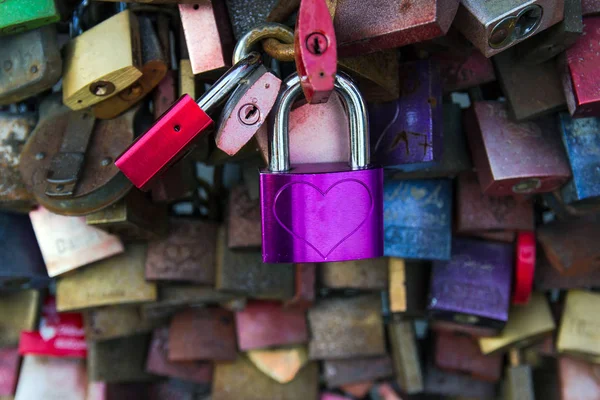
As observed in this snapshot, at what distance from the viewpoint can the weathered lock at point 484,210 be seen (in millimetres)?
1213

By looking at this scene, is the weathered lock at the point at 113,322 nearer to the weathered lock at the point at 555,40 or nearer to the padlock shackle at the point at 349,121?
the padlock shackle at the point at 349,121

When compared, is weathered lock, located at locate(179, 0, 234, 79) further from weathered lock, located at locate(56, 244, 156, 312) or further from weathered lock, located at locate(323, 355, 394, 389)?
weathered lock, located at locate(323, 355, 394, 389)

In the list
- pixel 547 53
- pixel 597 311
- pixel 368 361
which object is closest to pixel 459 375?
pixel 368 361

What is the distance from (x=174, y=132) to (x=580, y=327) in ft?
3.59

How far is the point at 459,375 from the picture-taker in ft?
→ 4.90

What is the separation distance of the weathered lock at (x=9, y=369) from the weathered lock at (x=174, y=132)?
0.89 m

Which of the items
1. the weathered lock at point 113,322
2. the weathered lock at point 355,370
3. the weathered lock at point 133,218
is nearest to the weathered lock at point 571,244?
the weathered lock at point 355,370

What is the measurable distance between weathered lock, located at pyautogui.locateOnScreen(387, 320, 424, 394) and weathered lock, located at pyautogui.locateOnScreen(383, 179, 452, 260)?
0.28 m

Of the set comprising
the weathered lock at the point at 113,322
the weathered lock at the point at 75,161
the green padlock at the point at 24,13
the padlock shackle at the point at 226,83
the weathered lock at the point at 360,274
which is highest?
the green padlock at the point at 24,13

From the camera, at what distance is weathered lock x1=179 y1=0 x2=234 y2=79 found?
96 centimetres

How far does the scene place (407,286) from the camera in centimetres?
131

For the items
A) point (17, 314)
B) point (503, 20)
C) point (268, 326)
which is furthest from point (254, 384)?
point (503, 20)

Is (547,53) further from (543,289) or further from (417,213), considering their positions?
(543,289)

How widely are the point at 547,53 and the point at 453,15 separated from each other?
0.26 m
